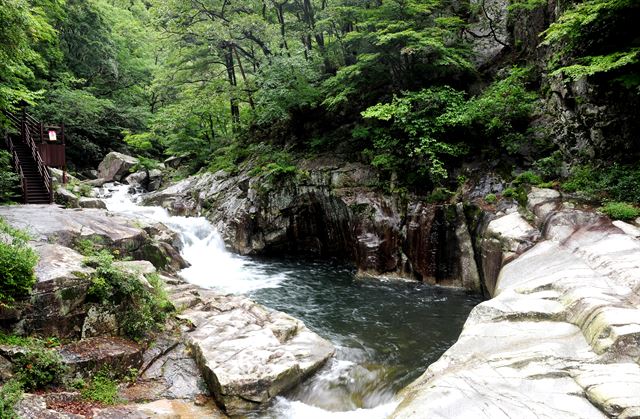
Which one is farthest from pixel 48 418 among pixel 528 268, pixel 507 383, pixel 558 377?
pixel 528 268

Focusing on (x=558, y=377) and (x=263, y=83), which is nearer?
→ (x=558, y=377)

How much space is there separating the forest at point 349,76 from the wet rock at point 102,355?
7354 mm

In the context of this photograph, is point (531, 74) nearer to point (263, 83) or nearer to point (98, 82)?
point (263, 83)

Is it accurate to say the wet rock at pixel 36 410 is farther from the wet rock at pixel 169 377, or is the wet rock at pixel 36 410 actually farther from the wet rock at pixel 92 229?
the wet rock at pixel 92 229

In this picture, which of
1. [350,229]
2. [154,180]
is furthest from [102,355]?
[154,180]

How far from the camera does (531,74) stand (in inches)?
553

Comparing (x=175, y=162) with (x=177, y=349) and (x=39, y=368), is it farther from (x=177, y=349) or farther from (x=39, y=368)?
(x=39, y=368)

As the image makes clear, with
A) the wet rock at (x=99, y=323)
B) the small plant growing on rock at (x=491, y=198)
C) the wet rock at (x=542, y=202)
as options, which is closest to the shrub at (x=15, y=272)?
the wet rock at (x=99, y=323)

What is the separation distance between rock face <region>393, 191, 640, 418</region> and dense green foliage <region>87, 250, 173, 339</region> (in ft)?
18.0

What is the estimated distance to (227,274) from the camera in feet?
50.2

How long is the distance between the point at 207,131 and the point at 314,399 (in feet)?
78.9

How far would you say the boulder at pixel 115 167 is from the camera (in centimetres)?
2802

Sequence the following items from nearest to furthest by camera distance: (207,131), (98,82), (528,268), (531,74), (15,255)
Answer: (15,255)
(528,268)
(531,74)
(207,131)
(98,82)

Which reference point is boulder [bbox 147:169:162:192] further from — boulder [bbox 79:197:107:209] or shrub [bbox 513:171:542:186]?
shrub [bbox 513:171:542:186]
